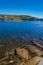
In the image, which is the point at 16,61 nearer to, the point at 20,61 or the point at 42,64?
the point at 20,61

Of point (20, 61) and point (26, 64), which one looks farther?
point (20, 61)

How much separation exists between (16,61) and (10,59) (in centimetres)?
162

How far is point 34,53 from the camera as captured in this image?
27594 millimetres

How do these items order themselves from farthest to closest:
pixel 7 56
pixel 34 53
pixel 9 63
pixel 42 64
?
pixel 34 53 → pixel 7 56 → pixel 9 63 → pixel 42 64

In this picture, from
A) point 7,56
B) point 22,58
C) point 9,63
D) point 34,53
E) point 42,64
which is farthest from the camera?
point 34,53

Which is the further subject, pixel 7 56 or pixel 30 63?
pixel 7 56

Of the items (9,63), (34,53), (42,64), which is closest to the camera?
(42,64)

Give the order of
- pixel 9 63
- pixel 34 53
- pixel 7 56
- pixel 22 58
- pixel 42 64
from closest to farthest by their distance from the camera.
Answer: pixel 42 64 → pixel 9 63 → pixel 22 58 → pixel 7 56 → pixel 34 53

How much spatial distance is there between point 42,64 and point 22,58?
16.5 ft

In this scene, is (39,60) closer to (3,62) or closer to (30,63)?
(30,63)

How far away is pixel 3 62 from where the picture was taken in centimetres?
2241

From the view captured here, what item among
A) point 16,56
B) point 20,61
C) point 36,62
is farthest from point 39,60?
point 16,56

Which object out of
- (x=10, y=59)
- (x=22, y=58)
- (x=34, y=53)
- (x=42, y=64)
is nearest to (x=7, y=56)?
(x=10, y=59)

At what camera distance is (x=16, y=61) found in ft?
74.3
